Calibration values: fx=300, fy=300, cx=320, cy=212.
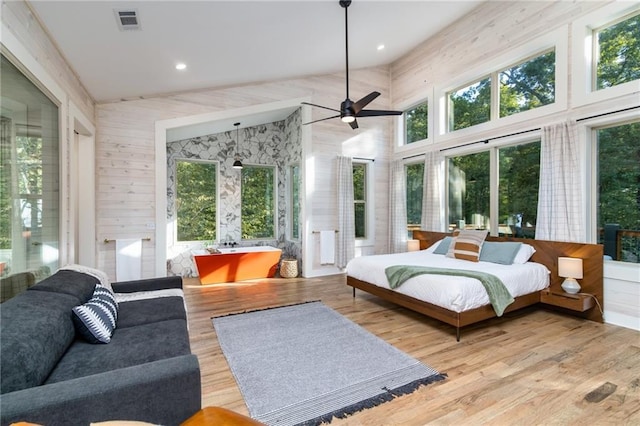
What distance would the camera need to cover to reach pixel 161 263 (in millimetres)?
4664

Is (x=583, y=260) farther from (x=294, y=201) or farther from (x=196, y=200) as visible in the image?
(x=196, y=200)

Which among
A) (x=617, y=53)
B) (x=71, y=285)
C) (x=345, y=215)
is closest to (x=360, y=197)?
(x=345, y=215)

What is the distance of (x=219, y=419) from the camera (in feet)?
3.86

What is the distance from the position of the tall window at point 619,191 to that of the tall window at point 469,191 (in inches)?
56.6

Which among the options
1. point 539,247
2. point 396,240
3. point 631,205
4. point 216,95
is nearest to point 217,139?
point 216,95

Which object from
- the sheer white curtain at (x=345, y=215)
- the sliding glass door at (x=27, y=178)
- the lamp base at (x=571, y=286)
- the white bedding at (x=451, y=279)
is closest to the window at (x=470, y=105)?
the sheer white curtain at (x=345, y=215)

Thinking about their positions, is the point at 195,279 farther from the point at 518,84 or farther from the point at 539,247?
the point at 518,84

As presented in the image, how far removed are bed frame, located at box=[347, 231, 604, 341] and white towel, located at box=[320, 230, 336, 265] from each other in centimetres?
189

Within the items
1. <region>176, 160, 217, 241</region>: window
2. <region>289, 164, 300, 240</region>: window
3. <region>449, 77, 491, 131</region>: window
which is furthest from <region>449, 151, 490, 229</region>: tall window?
<region>176, 160, 217, 241</region>: window

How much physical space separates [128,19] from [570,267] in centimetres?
531

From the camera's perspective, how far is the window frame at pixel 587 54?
3441 mm

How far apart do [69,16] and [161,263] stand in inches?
128

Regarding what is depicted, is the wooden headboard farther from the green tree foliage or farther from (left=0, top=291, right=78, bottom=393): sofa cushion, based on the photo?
(left=0, top=291, right=78, bottom=393): sofa cushion

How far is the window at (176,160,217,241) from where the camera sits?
20.3ft
